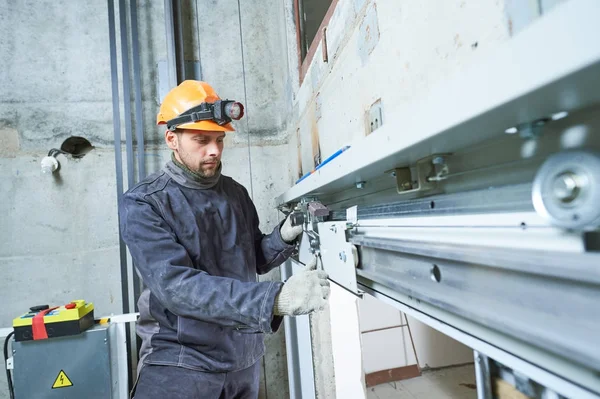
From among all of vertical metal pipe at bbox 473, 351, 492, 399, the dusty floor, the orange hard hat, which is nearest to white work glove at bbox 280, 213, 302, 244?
the orange hard hat

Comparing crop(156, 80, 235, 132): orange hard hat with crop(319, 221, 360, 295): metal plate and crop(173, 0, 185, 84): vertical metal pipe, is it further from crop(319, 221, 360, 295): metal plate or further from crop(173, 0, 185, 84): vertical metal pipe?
crop(173, 0, 185, 84): vertical metal pipe

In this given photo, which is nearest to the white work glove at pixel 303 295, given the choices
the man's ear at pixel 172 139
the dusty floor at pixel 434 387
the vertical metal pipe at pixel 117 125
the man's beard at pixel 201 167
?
the man's beard at pixel 201 167

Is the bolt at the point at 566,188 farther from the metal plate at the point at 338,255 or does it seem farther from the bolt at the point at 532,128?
the metal plate at the point at 338,255

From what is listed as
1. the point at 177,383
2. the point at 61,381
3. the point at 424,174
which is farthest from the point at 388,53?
the point at 61,381

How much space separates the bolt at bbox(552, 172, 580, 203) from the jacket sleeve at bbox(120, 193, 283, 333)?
69 centimetres

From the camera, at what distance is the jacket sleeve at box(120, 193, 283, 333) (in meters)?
0.85

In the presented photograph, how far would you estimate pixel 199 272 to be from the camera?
3.02 ft

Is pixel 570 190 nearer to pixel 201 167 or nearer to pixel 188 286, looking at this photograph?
pixel 188 286

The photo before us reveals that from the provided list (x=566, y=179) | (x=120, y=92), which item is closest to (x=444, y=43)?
(x=566, y=179)

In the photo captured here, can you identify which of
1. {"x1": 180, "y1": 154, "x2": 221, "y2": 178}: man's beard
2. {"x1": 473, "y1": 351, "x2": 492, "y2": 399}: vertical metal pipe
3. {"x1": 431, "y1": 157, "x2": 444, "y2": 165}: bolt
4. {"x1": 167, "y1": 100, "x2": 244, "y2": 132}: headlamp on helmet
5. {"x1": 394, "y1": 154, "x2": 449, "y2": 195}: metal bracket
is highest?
{"x1": 167, "y1": 100, "x2": 244, "y2": 132}: headlamp on helmet

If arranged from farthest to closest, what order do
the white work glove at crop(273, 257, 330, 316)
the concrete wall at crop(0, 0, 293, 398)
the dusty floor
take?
the dusty floor
the concrete wall at crop(0, 0, 293, 398)
the white work glove at crop(273, 257, 330, 316)

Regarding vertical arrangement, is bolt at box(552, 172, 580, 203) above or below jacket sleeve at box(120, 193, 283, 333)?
above

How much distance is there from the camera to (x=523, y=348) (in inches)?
14.4

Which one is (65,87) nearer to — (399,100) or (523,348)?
(399,100)
